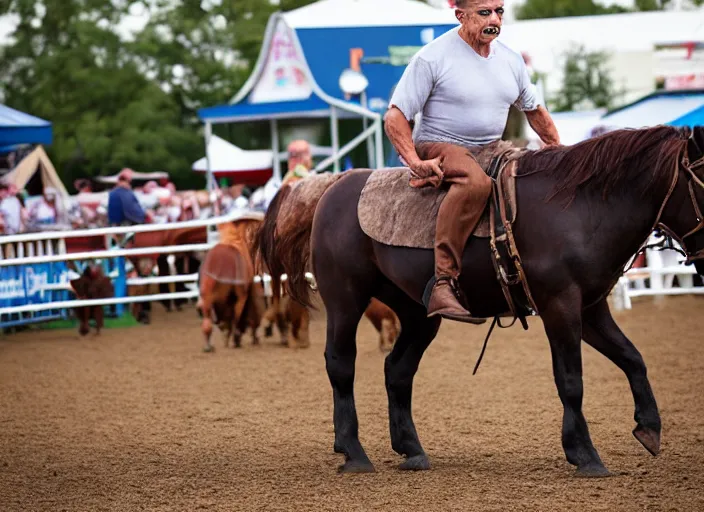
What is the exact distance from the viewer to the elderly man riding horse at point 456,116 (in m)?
6.00

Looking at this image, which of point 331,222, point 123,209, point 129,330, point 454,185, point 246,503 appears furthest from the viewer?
point 123,209

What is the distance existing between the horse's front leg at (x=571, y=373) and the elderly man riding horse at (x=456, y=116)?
438 millimetres

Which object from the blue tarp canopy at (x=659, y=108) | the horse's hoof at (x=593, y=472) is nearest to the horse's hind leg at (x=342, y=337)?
the horse's hoof at (x=593, y=472)

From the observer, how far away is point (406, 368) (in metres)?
6.68

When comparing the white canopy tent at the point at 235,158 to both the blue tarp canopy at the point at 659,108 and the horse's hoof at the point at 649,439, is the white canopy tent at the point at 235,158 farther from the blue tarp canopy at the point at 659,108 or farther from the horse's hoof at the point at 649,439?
the horse's hoof at the point at 649,439

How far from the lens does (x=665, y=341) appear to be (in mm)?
11961

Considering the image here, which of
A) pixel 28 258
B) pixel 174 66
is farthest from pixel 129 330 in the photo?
pixel 174 66

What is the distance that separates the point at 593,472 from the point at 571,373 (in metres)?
0.49

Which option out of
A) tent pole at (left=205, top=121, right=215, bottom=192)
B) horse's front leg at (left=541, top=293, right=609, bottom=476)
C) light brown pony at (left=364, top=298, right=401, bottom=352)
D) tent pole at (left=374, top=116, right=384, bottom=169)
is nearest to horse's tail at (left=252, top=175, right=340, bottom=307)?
horse's front leg at (left=541, top=293, right=609, bottom=476)

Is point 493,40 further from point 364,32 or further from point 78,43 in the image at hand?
point 78,43

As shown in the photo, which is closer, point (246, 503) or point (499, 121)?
point (246, 503)

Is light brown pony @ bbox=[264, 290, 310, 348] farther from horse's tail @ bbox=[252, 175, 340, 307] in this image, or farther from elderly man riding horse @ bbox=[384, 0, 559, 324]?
elderly man riding horse @ bbox=[384, 0, 559, 324]

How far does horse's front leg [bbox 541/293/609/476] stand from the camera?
5.79m

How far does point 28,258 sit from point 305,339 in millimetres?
3867
